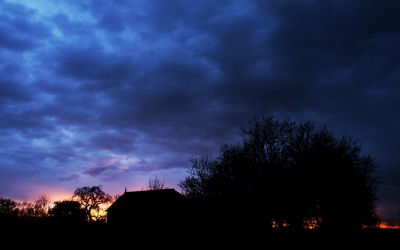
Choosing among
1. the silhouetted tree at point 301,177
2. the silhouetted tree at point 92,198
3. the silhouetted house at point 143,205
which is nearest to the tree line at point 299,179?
the silhouetted tree at point 301,177

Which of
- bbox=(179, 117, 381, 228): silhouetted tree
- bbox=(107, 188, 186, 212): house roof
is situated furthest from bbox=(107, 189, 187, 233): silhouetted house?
bbox=(179, 117, 381, 228): silhouetted tree

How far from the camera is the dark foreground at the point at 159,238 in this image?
1470 cm

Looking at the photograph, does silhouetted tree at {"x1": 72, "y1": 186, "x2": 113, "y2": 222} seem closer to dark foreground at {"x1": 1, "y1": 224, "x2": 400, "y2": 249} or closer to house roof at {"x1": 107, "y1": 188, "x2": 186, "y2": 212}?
house roof at {"x1": 107, "y1": 188, "x2": 186, "y2": 212}

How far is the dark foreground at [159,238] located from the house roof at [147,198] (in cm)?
3012

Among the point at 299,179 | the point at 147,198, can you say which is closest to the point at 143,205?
the point at 147,198

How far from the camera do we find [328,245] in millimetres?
24266

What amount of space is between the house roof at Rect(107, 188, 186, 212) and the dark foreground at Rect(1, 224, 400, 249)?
30118 millimetres

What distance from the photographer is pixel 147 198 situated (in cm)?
5891

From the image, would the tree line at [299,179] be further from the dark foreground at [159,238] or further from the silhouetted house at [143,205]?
the silhouetted house at [143,205]

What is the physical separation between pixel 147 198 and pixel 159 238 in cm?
4068

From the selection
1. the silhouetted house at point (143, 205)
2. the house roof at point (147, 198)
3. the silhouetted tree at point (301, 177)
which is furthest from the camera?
the house roof at point (147, 198)

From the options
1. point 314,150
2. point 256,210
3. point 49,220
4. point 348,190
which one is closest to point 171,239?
point 49,220

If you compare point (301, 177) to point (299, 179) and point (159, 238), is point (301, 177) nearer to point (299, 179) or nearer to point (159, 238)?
point (299, 179)

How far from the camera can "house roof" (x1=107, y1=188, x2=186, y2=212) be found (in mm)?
57125
